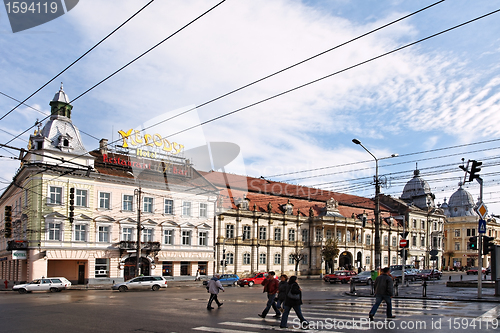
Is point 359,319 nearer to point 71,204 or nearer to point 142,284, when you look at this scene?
point 142,284

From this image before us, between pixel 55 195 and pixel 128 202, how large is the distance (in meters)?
7.68

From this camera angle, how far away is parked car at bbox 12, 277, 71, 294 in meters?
35.2

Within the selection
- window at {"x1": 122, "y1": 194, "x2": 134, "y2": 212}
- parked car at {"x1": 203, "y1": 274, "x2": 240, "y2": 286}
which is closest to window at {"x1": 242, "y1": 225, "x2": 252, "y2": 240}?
parked car at {"x1": 203, "y1": 274, "x2": 240, "y2": 286}

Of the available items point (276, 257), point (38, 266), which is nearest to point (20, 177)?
point (38, 266)

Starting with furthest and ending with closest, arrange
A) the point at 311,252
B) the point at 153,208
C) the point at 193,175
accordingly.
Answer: the point at 311,252 → the point at 193,175 → the point at 153,208

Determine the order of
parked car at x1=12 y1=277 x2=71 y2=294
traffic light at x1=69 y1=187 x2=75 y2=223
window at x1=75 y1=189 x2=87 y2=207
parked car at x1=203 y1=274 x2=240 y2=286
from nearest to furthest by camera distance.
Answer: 1. parked car at x1=12 y1=277 x2=71 y2=294
2. traffic light at x1=69 y1=187 x2=75 y2=223
3. window at x1=75 y1=189 x2=87 y2=207
4. parked car at x1=203 y1=274 x2=240 y2=286

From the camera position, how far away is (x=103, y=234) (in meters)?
46.8

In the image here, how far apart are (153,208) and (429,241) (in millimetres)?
64489

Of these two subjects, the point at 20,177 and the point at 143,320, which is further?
the point at 20,177

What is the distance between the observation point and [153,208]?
5094cm

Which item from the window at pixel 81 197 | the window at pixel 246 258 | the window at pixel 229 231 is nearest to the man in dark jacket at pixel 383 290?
the window at pixel 81 197

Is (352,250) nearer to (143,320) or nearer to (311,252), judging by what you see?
(311,252)

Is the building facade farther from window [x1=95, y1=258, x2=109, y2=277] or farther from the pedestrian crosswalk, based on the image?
the pedestrian crosswalk

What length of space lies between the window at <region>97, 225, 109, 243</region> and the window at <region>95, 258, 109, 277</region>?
1.93 metres
